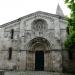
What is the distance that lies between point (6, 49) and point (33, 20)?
5.61 meters

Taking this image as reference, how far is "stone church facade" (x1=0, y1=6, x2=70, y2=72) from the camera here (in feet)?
68.1

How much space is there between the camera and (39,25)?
22.6 m

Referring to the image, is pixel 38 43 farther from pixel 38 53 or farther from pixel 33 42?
pixel 38 53

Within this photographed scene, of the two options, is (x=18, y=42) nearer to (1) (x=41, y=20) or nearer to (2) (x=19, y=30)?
(2) (x=19, y=30)

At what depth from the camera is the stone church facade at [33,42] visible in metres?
20.8

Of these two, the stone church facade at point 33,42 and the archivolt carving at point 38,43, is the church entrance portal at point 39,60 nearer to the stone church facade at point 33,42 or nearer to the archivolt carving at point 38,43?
the stone church facade at point 33,42

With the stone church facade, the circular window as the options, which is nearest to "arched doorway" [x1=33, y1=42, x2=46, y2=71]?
the stone church facade

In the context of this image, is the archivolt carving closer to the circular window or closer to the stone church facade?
the stone church facade

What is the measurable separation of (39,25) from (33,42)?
272 cm

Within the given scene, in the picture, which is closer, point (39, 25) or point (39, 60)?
point (39, 60)

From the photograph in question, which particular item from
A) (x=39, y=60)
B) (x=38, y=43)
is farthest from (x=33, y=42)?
(x=39, y=60)

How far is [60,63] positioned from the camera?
20.2 meters

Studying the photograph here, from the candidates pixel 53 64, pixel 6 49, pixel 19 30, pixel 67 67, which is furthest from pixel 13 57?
pixel 67 67

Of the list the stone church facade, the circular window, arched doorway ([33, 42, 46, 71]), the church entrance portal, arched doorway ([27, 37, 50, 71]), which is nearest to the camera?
the stone church facade
